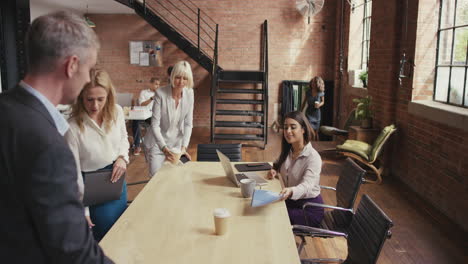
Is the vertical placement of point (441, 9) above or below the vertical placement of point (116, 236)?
above

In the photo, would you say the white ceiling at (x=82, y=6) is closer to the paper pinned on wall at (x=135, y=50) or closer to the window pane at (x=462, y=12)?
the paper pinned on wall at (x=135, y=50)

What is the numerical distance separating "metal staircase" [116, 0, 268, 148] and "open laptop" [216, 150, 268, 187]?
473 cm

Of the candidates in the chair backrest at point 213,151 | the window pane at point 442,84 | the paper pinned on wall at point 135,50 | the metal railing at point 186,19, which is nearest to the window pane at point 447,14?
the window pane at point 442,84

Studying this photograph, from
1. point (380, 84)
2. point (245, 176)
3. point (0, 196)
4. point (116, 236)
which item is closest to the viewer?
point (0, 196)

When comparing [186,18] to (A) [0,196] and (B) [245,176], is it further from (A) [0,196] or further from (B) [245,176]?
(A) [0,196]

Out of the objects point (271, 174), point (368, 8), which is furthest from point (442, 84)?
point (368, 8)

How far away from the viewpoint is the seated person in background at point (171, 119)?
12.2 feet

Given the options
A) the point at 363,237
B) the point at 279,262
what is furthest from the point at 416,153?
the point at 279,262

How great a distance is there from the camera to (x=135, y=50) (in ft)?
32.0

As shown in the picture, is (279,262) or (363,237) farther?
(363,237)

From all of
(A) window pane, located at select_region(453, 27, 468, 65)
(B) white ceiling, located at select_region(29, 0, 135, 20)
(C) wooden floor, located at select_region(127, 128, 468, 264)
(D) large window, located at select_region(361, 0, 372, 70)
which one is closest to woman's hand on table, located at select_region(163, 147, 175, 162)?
(C) wooden floor, located at select_region(127, 128, 468, 264)

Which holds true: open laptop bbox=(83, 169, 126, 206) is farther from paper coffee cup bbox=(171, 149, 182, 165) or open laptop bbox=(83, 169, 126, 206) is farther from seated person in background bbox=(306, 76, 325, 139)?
seated person in background bbox=(306, 76, 325, 139)

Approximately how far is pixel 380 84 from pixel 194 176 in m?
3.97

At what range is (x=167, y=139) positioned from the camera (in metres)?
3.90
